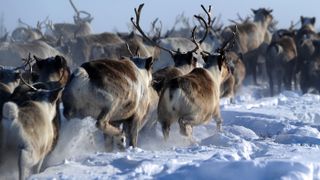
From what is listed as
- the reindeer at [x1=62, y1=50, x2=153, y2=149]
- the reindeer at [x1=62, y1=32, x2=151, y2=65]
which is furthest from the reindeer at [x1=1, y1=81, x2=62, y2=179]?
the reindeer at [x1=62, y1=32, x2=151, y2=65]

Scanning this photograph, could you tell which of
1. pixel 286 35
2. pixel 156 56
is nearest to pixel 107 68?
pixel 156 56

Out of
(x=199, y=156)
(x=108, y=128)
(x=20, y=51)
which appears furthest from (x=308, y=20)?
(x=199, y=156)

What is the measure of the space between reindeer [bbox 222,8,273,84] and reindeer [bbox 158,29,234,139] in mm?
10104

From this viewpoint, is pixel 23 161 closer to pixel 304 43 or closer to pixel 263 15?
pixel 304 43

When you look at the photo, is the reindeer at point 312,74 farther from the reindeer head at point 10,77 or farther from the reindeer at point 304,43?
the reindeer head at point 10,77

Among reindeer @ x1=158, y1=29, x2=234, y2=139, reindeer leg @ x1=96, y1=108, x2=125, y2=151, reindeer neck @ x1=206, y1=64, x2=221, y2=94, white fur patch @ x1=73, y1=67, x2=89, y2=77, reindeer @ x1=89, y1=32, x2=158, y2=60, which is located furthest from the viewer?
reindeer @ x1=89, y1=32, x2=158, y2=60

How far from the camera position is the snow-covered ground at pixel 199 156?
5.64 meters

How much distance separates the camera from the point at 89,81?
24.2 feet

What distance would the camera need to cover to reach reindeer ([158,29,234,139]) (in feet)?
26.7

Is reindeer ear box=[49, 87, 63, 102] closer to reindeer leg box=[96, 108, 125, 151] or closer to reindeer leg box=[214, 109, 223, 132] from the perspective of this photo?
reindeer leg box=[96, 108, 125, 151]

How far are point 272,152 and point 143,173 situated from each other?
1543 millimetres

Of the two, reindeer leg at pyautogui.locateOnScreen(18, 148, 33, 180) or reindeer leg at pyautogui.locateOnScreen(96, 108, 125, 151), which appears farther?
reindeer leg at pyautogui.locateOnScreen(96, 108, 125, 151)

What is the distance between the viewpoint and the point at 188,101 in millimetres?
8203

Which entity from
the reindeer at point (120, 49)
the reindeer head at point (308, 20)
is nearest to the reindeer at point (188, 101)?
the reindeer at point (120, 49)
